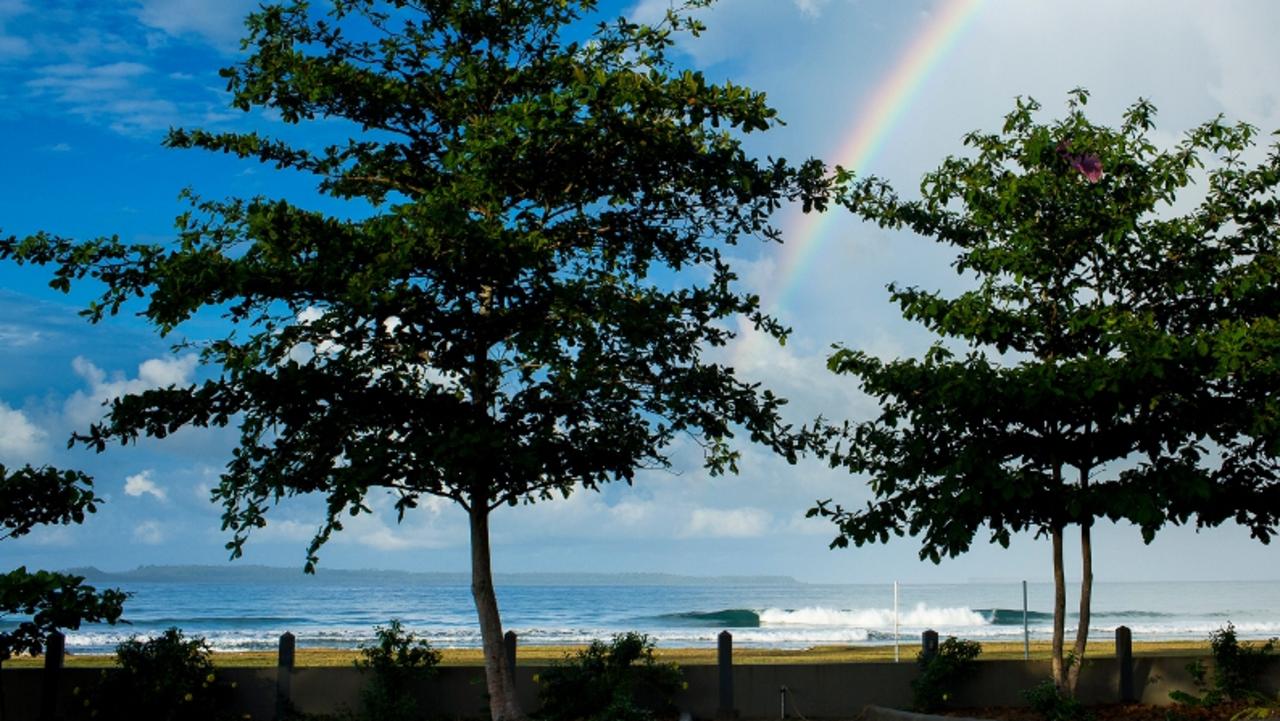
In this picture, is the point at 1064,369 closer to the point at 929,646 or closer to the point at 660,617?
the point at 929,646

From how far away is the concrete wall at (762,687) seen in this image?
1650 cm

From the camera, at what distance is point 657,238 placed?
16297mm

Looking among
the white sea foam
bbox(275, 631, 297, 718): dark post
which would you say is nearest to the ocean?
the white sea foam

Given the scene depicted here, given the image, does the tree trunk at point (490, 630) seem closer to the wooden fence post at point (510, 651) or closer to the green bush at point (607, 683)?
the green bush at point (607, 683)

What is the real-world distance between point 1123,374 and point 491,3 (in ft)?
30.3

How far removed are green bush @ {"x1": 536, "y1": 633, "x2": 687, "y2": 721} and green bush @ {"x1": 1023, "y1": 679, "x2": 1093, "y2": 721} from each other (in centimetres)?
467

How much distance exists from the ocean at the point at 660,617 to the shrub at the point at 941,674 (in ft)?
75.5

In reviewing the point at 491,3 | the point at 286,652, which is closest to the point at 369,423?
the point at 286,652

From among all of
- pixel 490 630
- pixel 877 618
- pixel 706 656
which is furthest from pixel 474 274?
pixel 877 618

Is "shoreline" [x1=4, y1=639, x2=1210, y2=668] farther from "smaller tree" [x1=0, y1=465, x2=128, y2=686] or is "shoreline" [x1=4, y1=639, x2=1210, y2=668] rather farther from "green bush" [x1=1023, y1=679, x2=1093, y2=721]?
"smaller tree" [x1=0, y1=465, x2=128, y2=686]

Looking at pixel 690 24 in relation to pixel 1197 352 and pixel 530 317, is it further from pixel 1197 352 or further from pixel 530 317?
pixel 1197 352

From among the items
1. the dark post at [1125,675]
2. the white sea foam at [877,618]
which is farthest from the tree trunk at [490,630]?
the white sea foam at [877,618]

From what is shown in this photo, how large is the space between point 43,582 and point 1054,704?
1187 centimetres

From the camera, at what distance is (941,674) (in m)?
16.5
